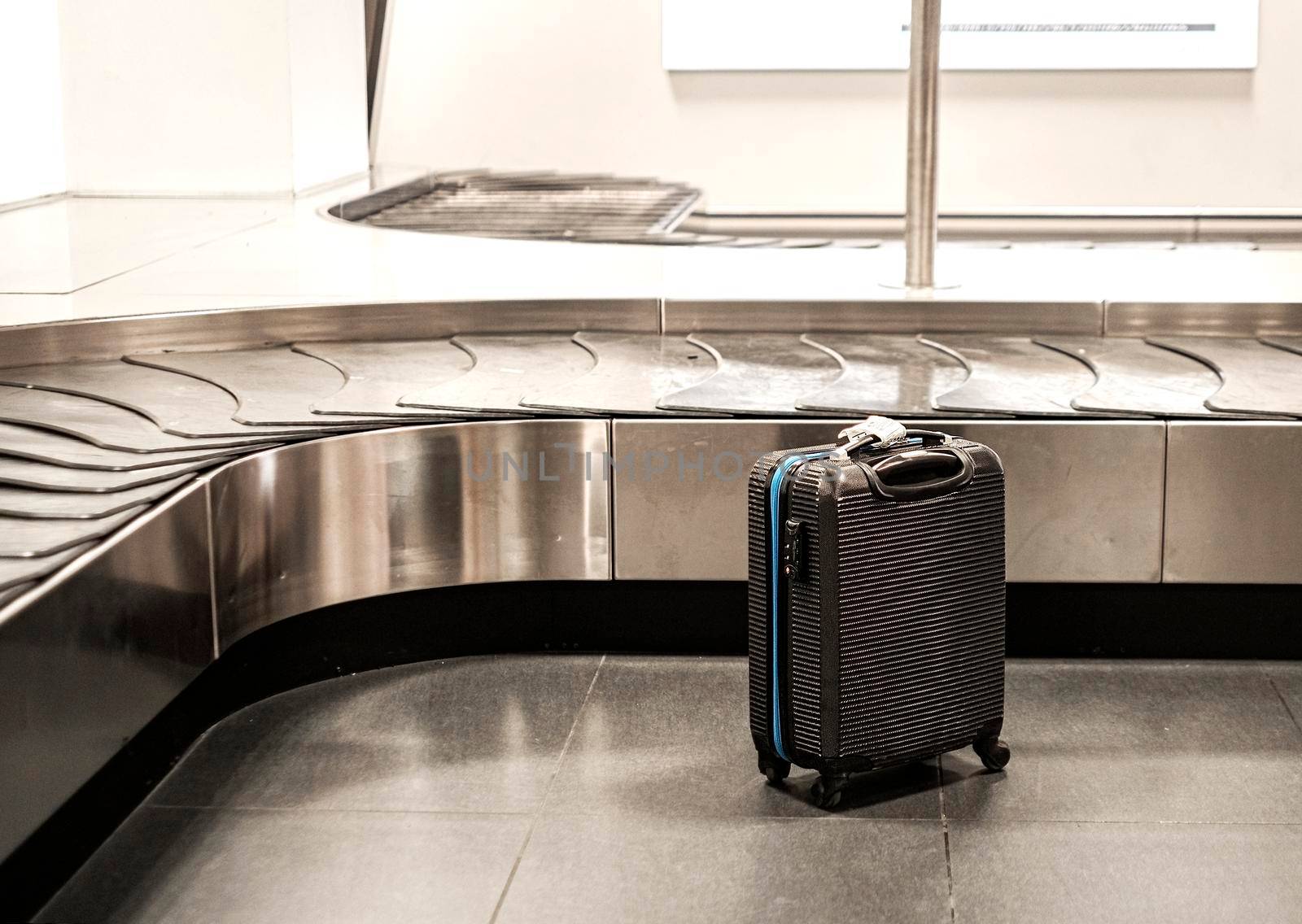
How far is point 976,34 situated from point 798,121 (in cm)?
127

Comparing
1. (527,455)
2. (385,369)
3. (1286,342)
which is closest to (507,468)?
(527,455)

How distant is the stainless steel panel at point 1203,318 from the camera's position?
11.0 ft

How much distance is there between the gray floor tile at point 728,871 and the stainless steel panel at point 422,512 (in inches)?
28.0

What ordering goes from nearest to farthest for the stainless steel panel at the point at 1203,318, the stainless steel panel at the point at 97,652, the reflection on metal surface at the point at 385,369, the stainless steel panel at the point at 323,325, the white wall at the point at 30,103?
the stainless steel panel at the point at 97,652
the reflection on metal surface at the point at 385,369
the stainless steel panel at the point at 323,325
the stainless steel panel at the point at 1203,318
the white wall at the point at 30,103

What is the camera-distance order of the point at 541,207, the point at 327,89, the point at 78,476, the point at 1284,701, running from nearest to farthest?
the point at 78,476 → the point at 1284,701 → the point at 541,207 → the point at 327,89

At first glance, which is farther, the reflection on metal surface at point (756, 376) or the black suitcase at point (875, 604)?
the reflection on metal surface at point (756, 376)

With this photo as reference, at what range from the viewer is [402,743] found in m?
2.45

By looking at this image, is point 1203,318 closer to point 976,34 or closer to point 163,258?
point 163,258

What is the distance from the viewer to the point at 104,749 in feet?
6.27

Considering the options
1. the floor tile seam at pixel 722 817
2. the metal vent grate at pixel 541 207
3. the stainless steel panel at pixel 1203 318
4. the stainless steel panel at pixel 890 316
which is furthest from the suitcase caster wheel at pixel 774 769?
the metal vent grate at pixel 541 207

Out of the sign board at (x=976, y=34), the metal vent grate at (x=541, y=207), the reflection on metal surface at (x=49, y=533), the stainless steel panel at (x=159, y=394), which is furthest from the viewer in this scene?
the sign board at (x=976, y=34)

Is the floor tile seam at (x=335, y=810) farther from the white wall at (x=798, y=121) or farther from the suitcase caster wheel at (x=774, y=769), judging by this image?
the white wall at (x=798, y=121)

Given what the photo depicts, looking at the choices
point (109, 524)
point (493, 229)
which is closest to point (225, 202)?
point (493, 229)

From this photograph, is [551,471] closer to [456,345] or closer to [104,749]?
[456,345]
